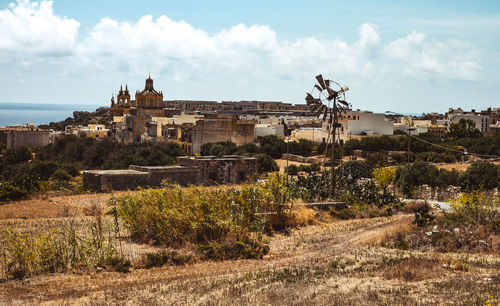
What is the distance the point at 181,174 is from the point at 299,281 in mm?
17211

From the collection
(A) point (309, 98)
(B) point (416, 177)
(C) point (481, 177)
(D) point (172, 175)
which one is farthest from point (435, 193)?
(D) point (172, 175)

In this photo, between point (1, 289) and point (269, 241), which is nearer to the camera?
point (1, 289)

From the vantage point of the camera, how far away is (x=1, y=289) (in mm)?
9602

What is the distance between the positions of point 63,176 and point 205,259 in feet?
79.6

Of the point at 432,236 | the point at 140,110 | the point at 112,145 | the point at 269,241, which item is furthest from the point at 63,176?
the point at 140,110

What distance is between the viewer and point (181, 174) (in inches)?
1046

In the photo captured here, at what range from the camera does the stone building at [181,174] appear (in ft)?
81.5

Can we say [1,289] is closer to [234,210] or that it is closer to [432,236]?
[234,210]

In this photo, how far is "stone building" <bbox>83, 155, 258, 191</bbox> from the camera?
24844 mm

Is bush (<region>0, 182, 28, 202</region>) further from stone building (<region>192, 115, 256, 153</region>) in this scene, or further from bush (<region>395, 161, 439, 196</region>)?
stone building (<region>192, 115, 256, 153</region>)

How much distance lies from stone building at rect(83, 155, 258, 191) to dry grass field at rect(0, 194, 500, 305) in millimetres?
11629

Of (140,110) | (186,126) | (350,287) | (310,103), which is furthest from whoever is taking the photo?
(140,110)

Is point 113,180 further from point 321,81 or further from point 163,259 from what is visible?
point 163,259

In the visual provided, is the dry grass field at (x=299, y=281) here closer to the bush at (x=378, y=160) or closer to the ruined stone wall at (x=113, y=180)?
the ruined stone wall at (x=113, y=180)
